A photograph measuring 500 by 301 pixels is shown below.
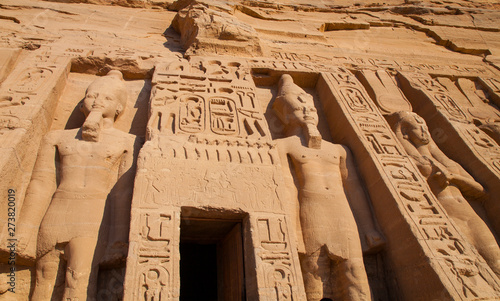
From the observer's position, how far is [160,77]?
495 centimetres

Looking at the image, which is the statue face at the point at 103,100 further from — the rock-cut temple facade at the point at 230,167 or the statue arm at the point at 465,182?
the statue arm at the point at 465,182

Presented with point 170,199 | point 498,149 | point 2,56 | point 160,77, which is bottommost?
point 170,199

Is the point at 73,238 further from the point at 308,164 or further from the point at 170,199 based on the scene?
the point at 308,164

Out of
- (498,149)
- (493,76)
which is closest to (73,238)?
(498,149)

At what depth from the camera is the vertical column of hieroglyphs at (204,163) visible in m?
3.05

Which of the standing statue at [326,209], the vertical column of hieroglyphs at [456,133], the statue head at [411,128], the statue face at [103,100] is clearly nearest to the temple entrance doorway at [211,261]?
the standing statue at [326,209]

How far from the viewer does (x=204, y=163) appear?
3.65 m

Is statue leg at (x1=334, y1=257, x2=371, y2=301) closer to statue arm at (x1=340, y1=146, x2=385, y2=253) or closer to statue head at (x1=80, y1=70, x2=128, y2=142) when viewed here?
statue arm at (x1=340, y1=146, x2=385, y2=253)

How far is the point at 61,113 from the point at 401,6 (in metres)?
8.75

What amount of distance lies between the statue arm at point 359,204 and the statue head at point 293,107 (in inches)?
24.2

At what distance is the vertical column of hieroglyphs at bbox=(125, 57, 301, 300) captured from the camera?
3.05 m

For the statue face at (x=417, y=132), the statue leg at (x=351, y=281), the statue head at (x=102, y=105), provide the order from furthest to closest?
1. the statue face at (x=417, y=132)
2. the statue head at (x=102, y=105)
3. the statue leg at (x=351, y=281)

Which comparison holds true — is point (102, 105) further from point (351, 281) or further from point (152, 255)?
point (351, 281)

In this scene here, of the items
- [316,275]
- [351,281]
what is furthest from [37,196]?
[351,281]
